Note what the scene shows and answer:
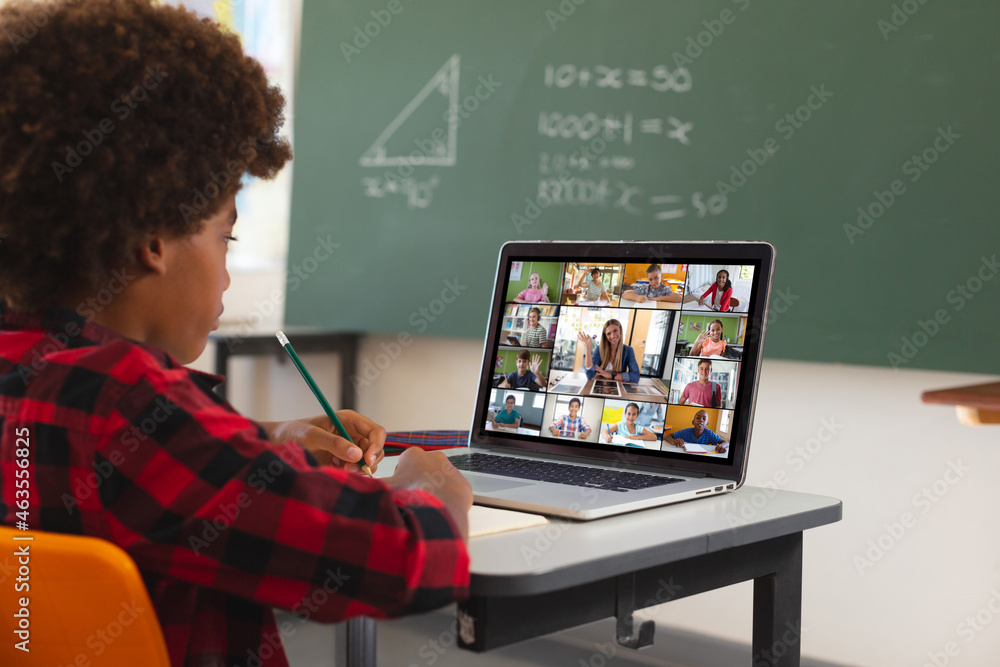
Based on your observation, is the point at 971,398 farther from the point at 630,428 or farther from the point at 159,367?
the point at 159,367

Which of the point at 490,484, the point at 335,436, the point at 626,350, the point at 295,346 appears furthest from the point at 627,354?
the point at 295,346

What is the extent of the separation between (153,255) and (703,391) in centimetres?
66

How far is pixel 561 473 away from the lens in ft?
3.76

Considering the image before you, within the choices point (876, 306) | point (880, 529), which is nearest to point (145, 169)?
point (876, 306)

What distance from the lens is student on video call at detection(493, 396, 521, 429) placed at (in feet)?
4.30

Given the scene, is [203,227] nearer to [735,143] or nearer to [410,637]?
[735,143]

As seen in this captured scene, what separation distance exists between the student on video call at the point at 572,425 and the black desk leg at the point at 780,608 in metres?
0.29

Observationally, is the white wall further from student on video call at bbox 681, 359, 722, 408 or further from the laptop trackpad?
the laptop trackpad

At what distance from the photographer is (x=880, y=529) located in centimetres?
223

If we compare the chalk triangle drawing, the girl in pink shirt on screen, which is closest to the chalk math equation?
the chalk triangle drawing

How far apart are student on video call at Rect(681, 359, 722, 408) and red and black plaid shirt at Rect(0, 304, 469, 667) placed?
512 mm

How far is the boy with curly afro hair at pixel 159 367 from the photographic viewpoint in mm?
696

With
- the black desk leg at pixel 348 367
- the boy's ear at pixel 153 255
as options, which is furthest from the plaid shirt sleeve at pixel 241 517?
the black desk leg at pixel 348 367

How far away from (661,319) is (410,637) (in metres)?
1.71
